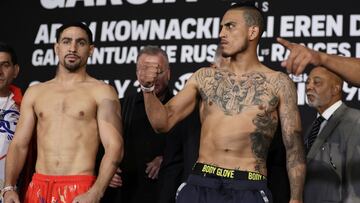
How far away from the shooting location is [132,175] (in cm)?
293

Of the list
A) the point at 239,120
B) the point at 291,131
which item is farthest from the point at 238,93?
the point at 291,131

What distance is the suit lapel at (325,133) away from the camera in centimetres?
277

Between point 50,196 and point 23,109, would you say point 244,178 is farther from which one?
point 23,109

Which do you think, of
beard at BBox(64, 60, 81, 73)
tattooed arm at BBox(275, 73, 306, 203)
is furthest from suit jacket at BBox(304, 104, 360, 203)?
beard at BBox(64, 60, 81, 73)

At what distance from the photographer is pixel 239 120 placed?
2.34 meters

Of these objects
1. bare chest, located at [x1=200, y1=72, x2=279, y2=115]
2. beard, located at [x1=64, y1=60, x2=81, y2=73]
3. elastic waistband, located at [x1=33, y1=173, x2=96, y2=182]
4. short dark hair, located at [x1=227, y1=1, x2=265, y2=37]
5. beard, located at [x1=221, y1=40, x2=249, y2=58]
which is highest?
short dark hair, located at [x1=227, y1=1, x2=265, y2=37]

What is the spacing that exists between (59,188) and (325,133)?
112 cm

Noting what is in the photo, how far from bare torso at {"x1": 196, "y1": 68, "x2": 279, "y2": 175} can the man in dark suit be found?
1.46 ft

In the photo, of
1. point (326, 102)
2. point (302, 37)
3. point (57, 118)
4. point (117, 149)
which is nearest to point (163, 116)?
point (117, 149)

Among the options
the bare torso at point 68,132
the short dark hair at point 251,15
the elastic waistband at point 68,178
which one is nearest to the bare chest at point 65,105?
the bare torso at point 68,132

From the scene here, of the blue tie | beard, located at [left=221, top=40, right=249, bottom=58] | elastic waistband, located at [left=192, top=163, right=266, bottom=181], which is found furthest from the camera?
the blue tie

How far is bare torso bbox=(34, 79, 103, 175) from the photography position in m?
2.50

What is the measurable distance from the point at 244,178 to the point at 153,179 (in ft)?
2.33

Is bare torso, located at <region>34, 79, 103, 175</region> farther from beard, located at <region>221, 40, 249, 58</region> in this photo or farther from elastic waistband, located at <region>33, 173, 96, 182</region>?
beard, located at <region>221, 40, 249, 58</region>
